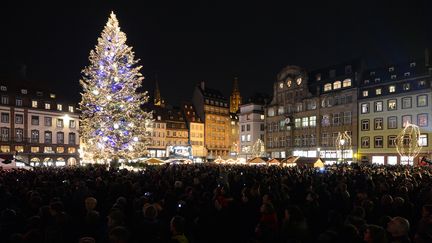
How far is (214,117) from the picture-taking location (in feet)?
453

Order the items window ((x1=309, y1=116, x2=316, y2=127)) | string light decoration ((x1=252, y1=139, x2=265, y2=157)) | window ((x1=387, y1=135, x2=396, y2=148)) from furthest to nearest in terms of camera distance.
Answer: string light decoration ((x1=252, y1=139, x2=265, y2=157)) < window ((x1=309, y1=116, x2=316, y2=127)) < window ((x1=387, y1=135, x2=396, y2=148))

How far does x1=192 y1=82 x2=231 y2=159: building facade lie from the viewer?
135000 mm

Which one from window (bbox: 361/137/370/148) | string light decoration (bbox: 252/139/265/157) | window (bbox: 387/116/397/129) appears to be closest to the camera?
window (bbox: 387/116/397/129)

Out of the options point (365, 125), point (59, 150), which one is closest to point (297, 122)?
point (365, 125)

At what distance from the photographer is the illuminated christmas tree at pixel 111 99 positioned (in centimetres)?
3566

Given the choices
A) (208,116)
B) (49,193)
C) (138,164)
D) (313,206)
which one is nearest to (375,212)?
(313,206)

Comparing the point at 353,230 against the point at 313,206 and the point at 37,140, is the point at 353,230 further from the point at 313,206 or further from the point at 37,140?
the point at 37,140

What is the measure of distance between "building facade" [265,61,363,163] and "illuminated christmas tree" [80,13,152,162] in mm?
48385

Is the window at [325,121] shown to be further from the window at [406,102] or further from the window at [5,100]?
the window at [5,100]

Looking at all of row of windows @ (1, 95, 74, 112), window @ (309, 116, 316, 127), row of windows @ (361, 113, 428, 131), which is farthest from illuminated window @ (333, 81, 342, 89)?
row of windows @ (1, 95, 74, 112)

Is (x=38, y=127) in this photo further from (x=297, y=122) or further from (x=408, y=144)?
(x=408, y=144)

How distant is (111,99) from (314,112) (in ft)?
189

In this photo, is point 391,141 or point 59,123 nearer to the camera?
point 391,141

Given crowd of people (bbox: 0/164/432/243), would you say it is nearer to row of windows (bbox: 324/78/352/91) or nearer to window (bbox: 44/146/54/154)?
row of windows (bbox: 324/78/352/91)
